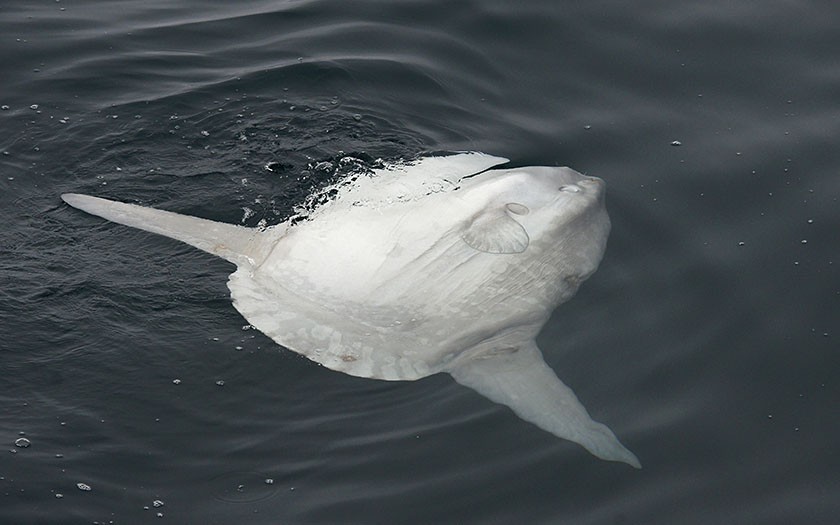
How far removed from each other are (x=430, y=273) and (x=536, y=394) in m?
1.11

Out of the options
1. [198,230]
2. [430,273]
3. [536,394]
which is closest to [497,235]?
[430,273]

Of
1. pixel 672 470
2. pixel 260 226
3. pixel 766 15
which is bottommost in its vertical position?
pixel 672 470

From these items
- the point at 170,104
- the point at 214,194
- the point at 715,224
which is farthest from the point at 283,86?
the point at 715,224

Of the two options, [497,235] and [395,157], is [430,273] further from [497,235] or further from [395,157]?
[395,157]

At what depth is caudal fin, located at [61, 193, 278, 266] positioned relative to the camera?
7.29 meters

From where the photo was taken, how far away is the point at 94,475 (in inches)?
228

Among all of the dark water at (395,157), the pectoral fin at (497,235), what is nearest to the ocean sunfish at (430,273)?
the pectoral fin at (497,235)

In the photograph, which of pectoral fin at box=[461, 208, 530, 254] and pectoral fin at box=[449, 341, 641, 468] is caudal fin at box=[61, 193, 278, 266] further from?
pectoral fin at box=[449, 341, 641, 468]

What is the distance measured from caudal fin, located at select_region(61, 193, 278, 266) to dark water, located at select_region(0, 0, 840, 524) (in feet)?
0.56

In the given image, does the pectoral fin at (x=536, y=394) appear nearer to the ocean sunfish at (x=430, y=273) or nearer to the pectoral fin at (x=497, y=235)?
the ocean sunfish at (x=430, y=273)

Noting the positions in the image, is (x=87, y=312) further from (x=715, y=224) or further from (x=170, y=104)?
(x=715, y=224)

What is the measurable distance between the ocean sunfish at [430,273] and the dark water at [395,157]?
17 centimetres

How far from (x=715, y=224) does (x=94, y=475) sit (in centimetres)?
482

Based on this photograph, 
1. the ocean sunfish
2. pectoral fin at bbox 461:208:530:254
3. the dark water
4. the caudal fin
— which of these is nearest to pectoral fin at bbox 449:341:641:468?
the ocean sunfish
